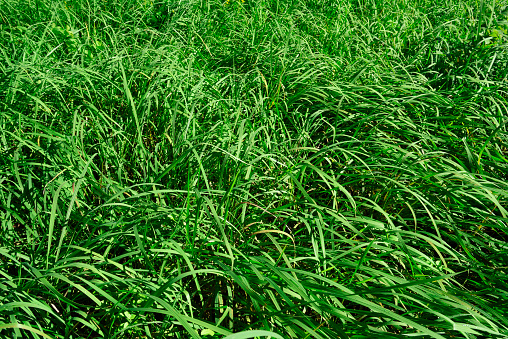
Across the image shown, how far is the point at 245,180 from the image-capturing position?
1.82 meters

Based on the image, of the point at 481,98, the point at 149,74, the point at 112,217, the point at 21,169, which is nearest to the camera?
the point at 112,217

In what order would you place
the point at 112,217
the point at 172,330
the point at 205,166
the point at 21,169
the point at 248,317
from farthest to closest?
the point at 205,166 < the point at 21,169 < the point at 112,217 < the point at 248,317 < the point at 172,330

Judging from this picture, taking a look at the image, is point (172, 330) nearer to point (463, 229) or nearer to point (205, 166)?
point (205, 166)

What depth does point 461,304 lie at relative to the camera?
4.54ft

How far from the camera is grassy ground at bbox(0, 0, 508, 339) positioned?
1.37 meters

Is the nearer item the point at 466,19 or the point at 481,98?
the point at 481,98

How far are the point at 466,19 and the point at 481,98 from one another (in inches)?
45.6

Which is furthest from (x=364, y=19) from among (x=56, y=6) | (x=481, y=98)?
(x=56, y=6)

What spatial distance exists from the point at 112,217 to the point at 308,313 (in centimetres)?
79

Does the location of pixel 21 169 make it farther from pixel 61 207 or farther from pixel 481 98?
pixel 481 98

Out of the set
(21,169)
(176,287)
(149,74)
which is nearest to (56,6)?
(149,74)

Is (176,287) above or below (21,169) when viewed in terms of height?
below

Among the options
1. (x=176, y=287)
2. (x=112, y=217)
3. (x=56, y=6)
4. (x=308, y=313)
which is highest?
(x=56, y=6)

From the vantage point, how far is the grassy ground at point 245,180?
1.37 m
